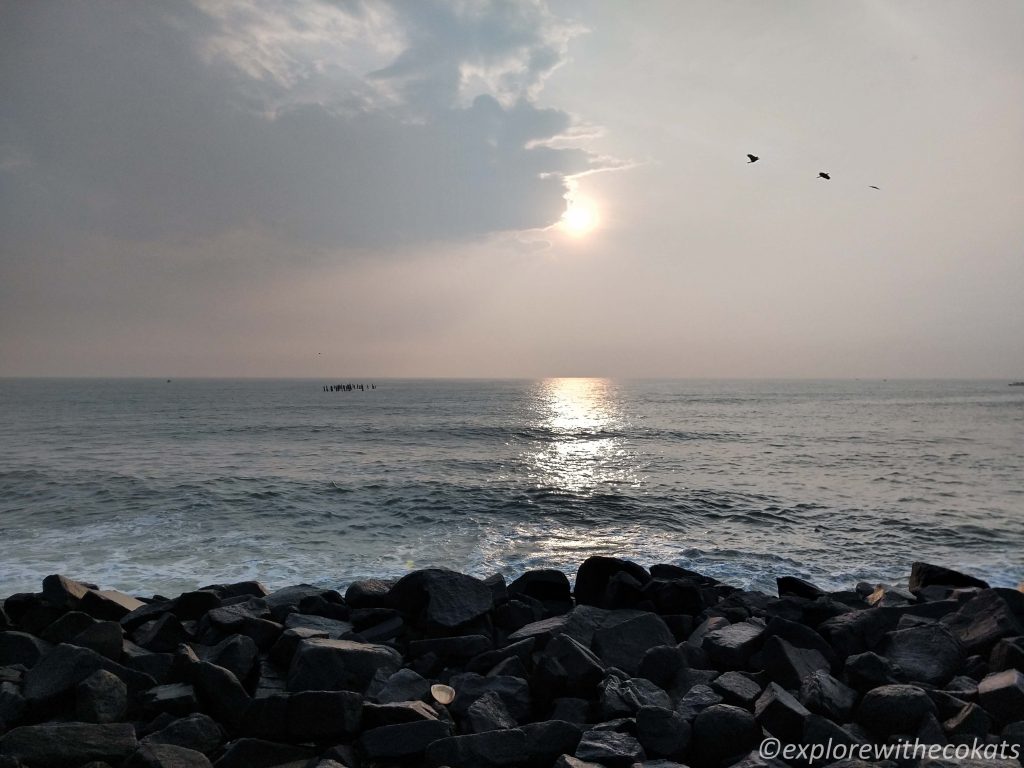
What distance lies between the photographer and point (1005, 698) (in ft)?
21.0

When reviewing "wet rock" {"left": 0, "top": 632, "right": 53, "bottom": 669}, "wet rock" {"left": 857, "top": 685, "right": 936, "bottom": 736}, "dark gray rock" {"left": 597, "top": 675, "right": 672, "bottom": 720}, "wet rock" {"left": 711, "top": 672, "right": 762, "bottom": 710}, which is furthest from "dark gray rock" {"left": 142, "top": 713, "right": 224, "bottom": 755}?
"wet rock" {"left": 857, "top": 685, "right": 936, "bottom": 736}

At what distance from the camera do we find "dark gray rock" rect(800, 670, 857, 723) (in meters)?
6.57

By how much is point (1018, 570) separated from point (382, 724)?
1755 cm

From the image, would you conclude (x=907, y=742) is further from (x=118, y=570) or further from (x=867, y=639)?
(x=118, y=570)

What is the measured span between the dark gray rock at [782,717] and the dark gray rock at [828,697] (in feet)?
1.18

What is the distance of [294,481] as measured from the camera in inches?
1148

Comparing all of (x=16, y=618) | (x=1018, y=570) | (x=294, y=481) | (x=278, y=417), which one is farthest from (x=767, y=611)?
(x=278, y=417)

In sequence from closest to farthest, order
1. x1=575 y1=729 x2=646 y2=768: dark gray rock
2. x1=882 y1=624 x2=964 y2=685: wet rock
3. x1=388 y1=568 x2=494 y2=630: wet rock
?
x1=575 y1=729 x2=646 y2=768: dark gray rock, x1=882 y1=624 x2=964 y2=685: wet rock, x1=388 y1=568 x2=494 y2=630: wet rock

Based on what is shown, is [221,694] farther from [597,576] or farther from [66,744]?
[597,576]

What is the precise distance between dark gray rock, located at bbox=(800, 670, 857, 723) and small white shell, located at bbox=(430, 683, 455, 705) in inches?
153

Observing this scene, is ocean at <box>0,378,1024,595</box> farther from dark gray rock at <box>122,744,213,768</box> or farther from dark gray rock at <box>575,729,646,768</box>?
dark gray rock at <box>575,729,646,768</box>

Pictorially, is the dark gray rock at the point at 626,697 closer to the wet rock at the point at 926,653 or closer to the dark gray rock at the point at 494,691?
the dark gray rock at the point at 494,691

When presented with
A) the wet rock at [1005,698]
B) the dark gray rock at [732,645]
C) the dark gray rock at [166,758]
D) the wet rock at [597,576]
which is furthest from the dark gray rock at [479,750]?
the wet rock at [597,576]

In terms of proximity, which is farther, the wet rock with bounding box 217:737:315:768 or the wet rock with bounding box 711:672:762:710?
the wet rock with bounding box 711:672:762:710
